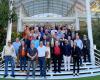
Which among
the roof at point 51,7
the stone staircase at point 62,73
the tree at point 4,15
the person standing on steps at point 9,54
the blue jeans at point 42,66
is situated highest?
the roof at point 51,7

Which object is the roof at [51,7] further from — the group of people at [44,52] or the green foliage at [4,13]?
the group of people at [44,52]

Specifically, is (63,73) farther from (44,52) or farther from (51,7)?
(51,7)

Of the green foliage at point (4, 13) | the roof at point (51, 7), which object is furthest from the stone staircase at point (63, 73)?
the roof at point (51, 7)

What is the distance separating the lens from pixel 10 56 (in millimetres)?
17969

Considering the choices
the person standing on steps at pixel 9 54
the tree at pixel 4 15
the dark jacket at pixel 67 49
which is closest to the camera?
the person standing on steps at pixel 9 54

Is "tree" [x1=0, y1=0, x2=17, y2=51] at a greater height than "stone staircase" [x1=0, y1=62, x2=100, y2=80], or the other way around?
"tree" [x1=0, y1=0, x2=17, y2=51]

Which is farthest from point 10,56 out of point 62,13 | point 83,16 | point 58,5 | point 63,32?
point 62,13

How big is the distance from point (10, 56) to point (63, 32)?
428cm

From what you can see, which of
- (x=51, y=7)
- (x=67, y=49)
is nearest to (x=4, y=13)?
(x=67, y=49)

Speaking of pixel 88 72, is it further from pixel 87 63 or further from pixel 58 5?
pixel 58 5

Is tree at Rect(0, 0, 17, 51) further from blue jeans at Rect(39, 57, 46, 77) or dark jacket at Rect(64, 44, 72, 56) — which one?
dark jacket at Rect(64, 44, 72, 56)

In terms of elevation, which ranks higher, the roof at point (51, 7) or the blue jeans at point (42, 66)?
the roof at point (51, 7)

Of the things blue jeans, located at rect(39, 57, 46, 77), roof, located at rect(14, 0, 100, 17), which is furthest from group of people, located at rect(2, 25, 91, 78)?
roof, located at rect(14, 0, 100, 17)

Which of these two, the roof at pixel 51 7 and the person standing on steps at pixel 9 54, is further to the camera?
the roof at pixel 51 7
